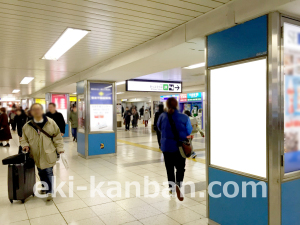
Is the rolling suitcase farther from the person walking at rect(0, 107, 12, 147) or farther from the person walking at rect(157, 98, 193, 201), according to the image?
the person walking at rect(0, 107, 12, 147)

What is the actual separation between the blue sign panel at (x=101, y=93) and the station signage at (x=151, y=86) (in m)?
0.61

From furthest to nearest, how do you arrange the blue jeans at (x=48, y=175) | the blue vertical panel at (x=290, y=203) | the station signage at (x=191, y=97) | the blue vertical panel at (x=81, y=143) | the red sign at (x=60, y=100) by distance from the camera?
1. the station signage at (x=191, y=97)
2. the red sign at (x=60, y=100)
3. the blue vertical panel at (x=81, y=143)
4. the blue jeans at (x=48, y=175)
5. the blue vertical panel at (x=290, y=203)

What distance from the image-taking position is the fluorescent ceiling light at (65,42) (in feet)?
12.6

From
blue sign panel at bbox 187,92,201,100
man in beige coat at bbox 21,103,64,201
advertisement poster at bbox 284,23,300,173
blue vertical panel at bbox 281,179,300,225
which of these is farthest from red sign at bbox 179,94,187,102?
blue vertical panel at bbox 281,179,300,225

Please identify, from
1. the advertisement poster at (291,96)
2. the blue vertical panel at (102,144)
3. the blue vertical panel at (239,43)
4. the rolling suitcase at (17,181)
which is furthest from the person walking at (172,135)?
the blue vertical panel at (102,144)

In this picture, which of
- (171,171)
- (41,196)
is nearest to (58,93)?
(41,196)

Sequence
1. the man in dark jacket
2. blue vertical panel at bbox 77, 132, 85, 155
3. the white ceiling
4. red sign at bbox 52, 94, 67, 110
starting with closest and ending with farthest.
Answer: the white ceiling
the man in dark jacket
blue vertical panel at bbox 77, 132, 85, 155
red sign at bbox 52, 94, 67, 110

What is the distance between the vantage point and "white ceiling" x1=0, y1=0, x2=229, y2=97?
2.86 m

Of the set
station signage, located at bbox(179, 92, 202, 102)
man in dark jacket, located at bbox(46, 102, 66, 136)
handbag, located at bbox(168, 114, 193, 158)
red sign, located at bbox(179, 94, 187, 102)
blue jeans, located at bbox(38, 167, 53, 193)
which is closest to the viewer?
handbag, located at bbox(168, 114, 193, 158)

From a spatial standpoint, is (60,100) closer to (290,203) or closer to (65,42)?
(65,42)

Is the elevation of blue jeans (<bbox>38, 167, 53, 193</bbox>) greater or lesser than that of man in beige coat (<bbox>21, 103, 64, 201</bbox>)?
lesser

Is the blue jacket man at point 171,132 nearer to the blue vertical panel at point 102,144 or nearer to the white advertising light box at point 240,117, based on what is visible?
the white advertising light box at point 240,117

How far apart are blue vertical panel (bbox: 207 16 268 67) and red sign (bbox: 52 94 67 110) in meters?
11.3

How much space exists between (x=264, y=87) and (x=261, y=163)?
30.3 inches
